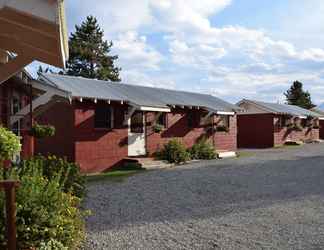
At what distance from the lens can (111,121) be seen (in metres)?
17.1

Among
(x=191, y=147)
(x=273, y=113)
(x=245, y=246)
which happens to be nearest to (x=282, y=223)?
(x=245, y=246)

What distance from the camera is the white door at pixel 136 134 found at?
18016 mm

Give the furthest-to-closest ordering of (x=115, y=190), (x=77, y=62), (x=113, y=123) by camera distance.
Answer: (x=77, y=62)
(x=113, y=123)
(x=115, y=190)

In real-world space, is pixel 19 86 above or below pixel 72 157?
above

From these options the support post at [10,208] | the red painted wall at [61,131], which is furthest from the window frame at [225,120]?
the support post at [10,208]

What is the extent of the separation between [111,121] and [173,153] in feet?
10.7

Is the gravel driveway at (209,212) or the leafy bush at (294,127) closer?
the gravel driveway at (209,212)

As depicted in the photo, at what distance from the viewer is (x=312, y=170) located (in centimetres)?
1530

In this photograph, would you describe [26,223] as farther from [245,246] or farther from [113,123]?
[113,123]

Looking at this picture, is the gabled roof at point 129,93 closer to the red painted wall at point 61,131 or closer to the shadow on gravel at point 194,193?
the red painted wall at point 61,131

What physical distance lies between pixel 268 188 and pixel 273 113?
20.9m

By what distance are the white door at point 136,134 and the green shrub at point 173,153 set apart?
92cm

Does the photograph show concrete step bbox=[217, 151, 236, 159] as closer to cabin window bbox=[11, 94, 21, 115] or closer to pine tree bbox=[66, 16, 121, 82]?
cabin window bbox=[11, 94, 21, 115]

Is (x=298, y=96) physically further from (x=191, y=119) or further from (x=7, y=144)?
(x=7, y=144)
